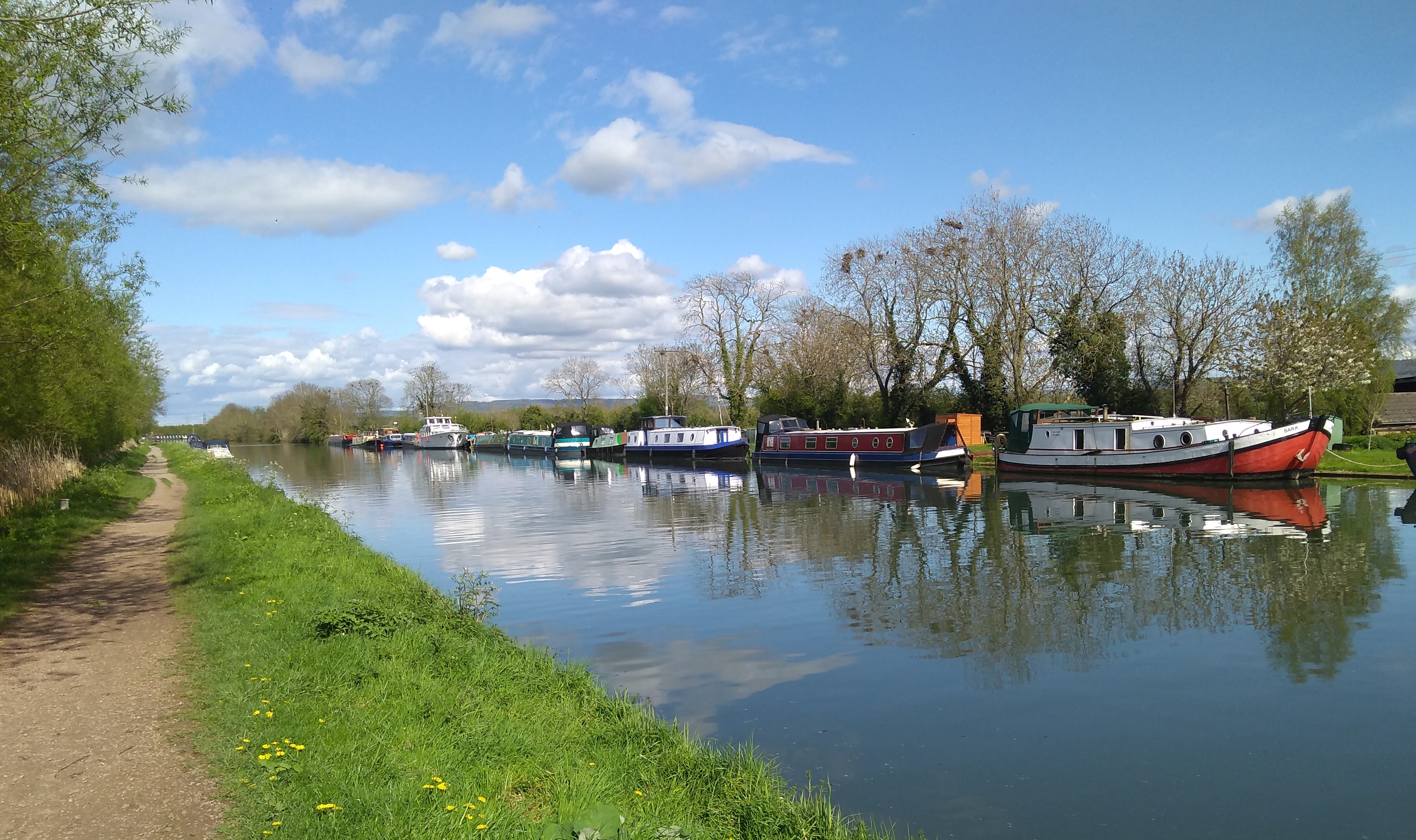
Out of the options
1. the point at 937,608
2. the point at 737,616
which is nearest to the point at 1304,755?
the point at 937,608

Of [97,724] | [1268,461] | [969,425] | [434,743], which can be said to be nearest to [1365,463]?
[1268,461]

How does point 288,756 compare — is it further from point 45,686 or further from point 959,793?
point 959,793

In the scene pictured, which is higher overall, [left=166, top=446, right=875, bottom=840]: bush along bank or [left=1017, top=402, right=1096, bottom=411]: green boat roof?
[left=1017, top=402, right=1096, bottom=411]: green boat roof

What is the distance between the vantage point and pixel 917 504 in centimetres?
2392

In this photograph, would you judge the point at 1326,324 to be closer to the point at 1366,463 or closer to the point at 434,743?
the point at 1366,463

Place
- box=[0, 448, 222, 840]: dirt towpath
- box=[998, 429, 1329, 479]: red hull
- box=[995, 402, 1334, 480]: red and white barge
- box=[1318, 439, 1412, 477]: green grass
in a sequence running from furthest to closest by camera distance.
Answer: box=[1318, 439, 1412, 477]: green grass, box=[995, 402, 1334, 480]: red and white barge, box=[998, 429, 1329, 479]: red hull, box=[0, 448, 222, 840]: dirt towpath

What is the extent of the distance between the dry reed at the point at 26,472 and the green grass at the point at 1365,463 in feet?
107

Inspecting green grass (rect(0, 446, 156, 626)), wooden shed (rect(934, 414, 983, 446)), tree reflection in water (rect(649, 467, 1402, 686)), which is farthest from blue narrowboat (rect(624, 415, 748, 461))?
green grass (rect(0, 446, 156, 626))

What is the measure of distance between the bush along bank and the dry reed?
10.4 meters

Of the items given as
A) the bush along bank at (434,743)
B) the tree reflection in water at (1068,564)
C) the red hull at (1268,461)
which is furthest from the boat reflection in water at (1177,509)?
the bush along bank at (434,743)

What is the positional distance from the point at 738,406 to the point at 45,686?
4983 cm

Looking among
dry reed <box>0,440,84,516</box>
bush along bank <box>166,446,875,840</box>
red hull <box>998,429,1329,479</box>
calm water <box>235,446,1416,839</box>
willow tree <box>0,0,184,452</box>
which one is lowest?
calm water <box>235,446,1416,839</box>

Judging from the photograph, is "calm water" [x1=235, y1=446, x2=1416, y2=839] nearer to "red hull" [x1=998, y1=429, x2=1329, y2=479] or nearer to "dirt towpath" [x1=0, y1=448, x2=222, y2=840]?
"red hull" [x1=998, y1=429, x2=1329, y2=479]

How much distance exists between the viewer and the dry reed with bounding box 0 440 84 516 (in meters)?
17.0
